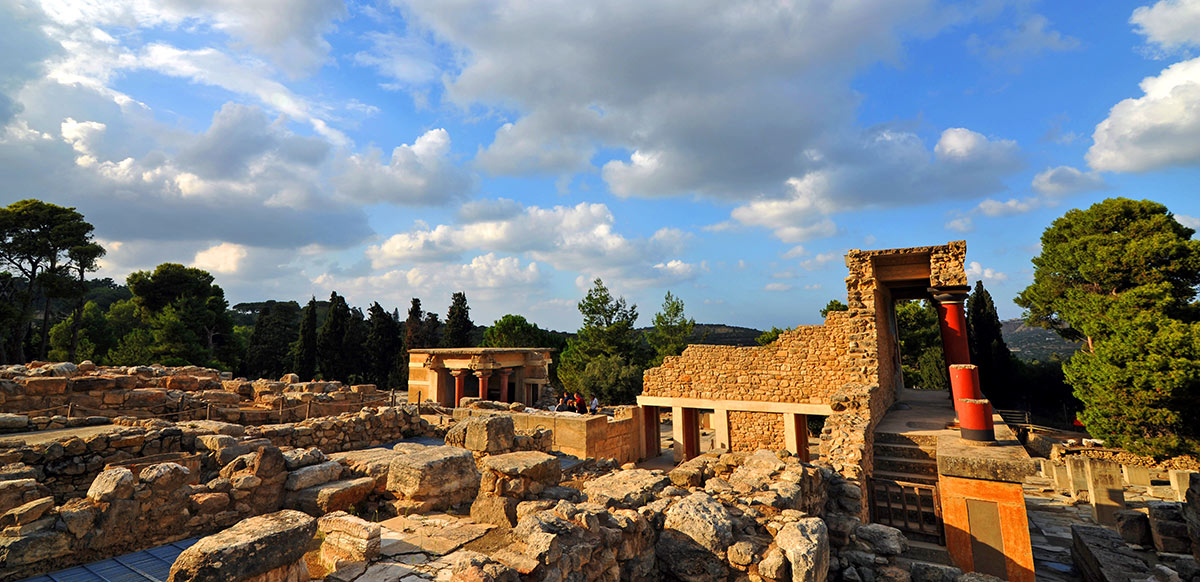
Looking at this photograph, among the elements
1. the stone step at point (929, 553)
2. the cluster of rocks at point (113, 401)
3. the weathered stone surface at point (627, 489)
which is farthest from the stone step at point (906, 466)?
the cluster of rocks at point (113, 401)

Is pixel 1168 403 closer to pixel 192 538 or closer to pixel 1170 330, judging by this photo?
pixel 1170 330

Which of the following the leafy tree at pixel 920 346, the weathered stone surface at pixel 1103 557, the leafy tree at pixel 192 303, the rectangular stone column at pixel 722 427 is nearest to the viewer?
the weathered stone surface at pixel 1103 557

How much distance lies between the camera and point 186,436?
694 centimetres

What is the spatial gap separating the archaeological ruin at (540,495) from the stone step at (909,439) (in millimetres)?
49

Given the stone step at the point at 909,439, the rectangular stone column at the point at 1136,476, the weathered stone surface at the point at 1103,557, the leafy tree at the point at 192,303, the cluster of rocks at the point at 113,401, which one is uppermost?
the leafy tree at the point at 192,303

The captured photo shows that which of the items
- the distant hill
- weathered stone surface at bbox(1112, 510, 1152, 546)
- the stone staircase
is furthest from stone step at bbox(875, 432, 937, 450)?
the distant hill

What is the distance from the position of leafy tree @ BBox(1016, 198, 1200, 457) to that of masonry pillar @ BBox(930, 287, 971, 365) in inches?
412

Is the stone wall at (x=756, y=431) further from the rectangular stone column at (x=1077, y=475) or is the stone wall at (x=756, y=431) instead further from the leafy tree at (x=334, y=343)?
the leafy tree at (x=334, y=343)

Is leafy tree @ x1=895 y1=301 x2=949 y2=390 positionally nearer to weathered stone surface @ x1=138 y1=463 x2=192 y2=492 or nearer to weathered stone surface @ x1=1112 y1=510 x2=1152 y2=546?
weathered stone surface @ x1=1112 y1=510 x2=1152 y2=546

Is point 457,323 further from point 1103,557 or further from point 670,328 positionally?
point 1103,557

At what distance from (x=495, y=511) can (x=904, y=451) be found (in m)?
8.27

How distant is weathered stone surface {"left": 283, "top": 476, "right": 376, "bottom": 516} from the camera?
18.3 feet

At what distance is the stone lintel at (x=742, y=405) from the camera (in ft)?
47.2

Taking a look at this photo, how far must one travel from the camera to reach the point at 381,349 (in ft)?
124
